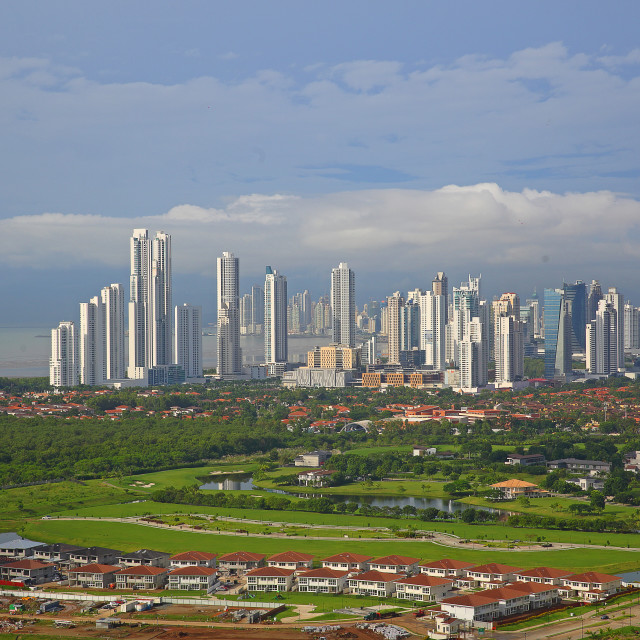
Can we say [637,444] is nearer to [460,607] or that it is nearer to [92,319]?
[460,607]

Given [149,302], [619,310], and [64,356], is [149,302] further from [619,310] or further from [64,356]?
[619,310]

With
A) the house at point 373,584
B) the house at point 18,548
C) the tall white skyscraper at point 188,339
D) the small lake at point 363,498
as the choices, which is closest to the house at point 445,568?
the house at point 373,584

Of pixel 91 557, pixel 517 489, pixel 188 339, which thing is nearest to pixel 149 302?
pixel 188 339

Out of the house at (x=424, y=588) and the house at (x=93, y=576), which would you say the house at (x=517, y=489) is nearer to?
the house at (x=424, y=588)

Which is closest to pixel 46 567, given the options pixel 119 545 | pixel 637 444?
pixel 119 545

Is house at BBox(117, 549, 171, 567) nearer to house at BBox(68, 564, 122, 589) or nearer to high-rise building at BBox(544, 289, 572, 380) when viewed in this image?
house at BBox(68, 564, 122, 589)

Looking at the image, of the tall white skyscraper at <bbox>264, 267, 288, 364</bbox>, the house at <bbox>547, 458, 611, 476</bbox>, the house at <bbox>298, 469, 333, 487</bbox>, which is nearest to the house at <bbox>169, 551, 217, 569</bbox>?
the house at <bbox>298, 469, 333, 487</bbox>
